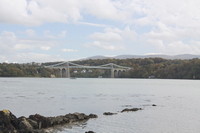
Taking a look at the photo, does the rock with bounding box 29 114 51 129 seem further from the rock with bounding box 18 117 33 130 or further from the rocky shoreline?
the rock with bounding box 18 117 33 130

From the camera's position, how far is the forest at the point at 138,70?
87494mm

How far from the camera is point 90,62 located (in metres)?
127

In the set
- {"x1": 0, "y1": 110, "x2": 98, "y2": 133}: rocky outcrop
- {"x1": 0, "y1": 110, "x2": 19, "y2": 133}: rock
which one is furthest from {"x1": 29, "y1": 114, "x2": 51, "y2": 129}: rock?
{"x1": 0, "y1": 110, "x2": 19, "y2": 133}: rock

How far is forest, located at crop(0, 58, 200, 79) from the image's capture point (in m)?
87.5

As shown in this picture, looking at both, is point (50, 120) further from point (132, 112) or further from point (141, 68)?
point (141, 68)

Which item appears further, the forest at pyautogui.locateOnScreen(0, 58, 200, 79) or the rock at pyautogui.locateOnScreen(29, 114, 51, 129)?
the forest at pyautogui.locateOnScreen(0, 58, 200, 79)

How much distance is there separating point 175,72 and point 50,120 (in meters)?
83.4


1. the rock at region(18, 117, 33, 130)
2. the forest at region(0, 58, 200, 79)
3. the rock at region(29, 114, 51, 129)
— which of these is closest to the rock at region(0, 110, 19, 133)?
the rock at region(18, 117, 33, 130)

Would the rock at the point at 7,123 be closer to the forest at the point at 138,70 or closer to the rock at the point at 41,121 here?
the rock at the point at 41,121

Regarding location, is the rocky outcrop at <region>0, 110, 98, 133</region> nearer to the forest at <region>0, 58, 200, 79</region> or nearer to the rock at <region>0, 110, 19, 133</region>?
the rock at <region>0, 110, 19, 133</region>

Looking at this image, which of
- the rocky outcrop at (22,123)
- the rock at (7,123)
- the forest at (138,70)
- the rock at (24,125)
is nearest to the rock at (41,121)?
the rocky outcrop at (22,123)

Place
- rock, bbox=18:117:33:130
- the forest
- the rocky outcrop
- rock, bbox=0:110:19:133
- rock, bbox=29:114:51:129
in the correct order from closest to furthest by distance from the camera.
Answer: rock, bbox=0:110:19:133
the rocky outcrop
rock, bbox=18:117:33:130
rock, bbox=29:114:51:129
the forest

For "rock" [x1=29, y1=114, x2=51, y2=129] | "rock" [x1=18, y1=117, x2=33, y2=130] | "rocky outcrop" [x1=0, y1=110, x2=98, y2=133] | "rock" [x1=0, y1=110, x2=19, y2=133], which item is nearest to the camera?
"rock" [x1=0, y1=110, x2=19, y2=133]

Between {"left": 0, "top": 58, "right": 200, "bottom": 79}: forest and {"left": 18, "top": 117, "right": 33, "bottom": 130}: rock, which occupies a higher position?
{"left": 0, "top": 58, "right": 200, "bottom": 79}: forest
